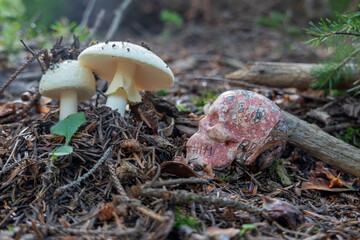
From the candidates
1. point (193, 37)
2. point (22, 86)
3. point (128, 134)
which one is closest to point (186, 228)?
point (128, 134)

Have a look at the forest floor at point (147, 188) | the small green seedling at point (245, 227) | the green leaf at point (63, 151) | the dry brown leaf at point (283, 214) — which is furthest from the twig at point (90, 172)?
the dry brown leaf at point (283, 214)

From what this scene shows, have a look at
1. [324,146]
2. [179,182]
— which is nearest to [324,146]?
[324,146]

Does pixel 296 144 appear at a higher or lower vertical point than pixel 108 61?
lower

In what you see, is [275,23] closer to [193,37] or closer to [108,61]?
[193,37]

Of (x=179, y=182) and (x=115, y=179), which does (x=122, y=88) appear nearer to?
(x=115, y=179)

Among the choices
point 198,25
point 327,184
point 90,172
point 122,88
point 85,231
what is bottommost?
point 327,184

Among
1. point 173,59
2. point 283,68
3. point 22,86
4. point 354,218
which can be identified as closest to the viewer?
point 354,218
